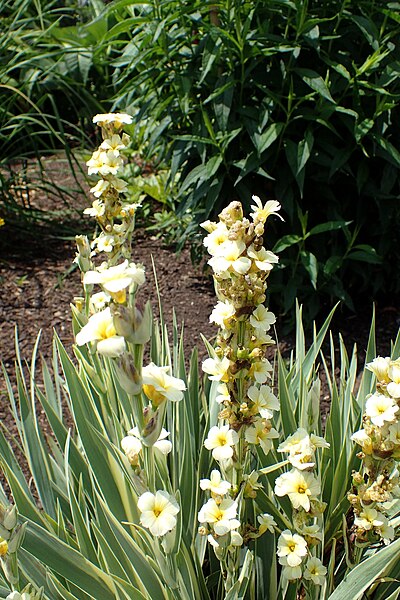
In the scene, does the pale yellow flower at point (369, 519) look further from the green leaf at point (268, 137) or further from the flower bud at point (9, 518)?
the green leaf at point (268, 137)

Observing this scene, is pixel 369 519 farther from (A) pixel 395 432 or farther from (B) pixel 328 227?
(B) pixel 328 227

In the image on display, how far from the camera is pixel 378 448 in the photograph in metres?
1.11

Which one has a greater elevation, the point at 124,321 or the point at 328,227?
the point at 124,321

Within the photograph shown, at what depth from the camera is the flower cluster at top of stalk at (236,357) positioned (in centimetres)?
105

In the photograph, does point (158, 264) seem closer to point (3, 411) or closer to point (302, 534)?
point (3, 411)

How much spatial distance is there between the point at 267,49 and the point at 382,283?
47.7 inches

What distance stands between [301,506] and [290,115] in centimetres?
211

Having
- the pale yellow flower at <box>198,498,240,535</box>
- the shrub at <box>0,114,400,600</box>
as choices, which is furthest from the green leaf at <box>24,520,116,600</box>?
the pale yellow flower at <box>198,498,240,535</box>

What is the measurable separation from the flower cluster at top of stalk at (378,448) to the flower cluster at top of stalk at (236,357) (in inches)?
6.1

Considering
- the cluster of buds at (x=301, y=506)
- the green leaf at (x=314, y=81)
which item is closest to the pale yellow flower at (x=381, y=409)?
the cluster of buds at (x=301, y=506)

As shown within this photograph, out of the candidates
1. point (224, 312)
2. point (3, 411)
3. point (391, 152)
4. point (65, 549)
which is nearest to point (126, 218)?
point (224, 312)

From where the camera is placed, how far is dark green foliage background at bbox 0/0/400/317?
278 centimetres

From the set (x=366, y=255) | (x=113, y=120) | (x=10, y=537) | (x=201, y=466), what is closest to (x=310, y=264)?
(x=366, y=255)

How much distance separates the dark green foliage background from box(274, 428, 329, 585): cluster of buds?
72.7 inches
